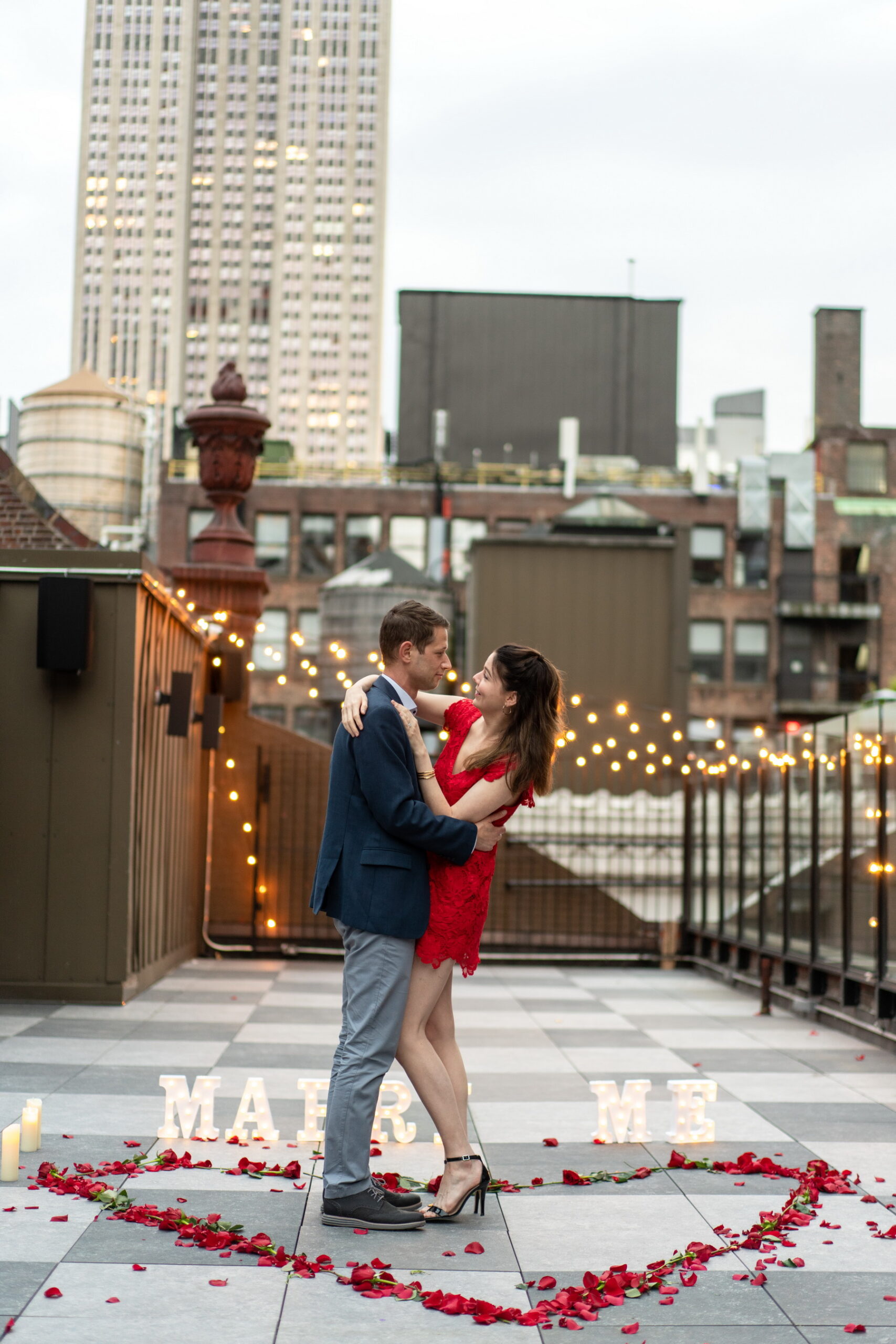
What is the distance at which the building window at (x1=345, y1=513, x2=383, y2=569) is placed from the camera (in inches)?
2346

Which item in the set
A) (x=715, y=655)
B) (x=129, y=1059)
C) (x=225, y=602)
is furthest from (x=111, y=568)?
(x=715, y=655)

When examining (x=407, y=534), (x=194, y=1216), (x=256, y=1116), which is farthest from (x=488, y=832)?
(x=407, y=534)

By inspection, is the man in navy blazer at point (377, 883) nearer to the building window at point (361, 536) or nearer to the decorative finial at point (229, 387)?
the decorative finial at point (229, 387)

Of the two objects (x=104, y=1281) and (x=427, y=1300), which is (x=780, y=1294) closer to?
(x=427, y=1300)

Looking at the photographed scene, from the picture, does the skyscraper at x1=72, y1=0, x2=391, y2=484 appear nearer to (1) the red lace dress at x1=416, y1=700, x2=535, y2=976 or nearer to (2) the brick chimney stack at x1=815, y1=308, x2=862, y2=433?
(2) the brick chimney stack at x1=815, y1=308, x2=862, y2=433

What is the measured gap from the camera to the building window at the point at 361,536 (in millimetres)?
59594

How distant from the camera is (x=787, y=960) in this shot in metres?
12.9

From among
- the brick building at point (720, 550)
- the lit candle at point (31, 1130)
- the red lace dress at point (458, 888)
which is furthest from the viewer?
the brick building at point (720, 550)

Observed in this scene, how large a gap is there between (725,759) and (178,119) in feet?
561

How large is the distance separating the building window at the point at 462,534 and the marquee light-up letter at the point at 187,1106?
5184 cm

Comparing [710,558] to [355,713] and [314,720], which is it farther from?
[355,713]

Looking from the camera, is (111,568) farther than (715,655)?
No

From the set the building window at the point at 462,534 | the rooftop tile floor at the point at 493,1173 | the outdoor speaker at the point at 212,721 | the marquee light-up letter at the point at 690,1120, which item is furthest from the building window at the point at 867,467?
the marquee light-up letter at the point at 690,1120

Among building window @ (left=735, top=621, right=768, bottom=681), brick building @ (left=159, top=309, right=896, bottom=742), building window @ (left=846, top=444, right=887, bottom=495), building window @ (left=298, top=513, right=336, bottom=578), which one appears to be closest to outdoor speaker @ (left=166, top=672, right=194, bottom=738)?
brick building @ (left=159, top=309, right=896, bottom=742)
